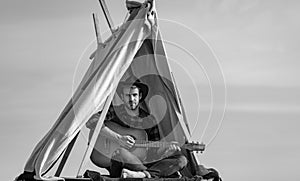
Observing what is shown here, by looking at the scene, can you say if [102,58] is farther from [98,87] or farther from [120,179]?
[120,179]

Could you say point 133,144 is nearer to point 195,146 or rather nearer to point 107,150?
point 107,150

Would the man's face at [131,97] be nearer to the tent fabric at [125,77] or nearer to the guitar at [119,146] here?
the tent fabric at [125,77]

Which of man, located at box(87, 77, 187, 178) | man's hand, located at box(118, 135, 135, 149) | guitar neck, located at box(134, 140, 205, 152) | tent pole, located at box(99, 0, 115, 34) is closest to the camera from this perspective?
man, located at box(87, 77, 187, 178)

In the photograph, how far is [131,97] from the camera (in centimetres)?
606

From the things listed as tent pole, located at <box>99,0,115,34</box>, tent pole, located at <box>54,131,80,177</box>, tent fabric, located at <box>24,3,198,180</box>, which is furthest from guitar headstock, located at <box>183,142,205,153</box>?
tent pole, located at <box>99,0,115,34</box>

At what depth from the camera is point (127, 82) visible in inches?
246

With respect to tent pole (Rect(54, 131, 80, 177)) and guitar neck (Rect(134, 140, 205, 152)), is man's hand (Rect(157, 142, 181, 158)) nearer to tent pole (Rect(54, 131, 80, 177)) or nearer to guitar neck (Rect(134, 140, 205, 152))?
guitar neck (Rect(134, 140, 205, 152))

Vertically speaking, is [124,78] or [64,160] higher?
[124,78]

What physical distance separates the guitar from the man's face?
0.78 feet

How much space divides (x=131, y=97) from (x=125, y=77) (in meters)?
0.37

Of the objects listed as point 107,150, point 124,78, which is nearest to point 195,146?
point 107,150

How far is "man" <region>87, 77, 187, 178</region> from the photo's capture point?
225 inches

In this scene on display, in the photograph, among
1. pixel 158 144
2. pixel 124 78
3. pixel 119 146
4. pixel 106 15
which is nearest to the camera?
pixel 119 146

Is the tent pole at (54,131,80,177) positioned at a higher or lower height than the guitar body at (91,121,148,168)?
lower
